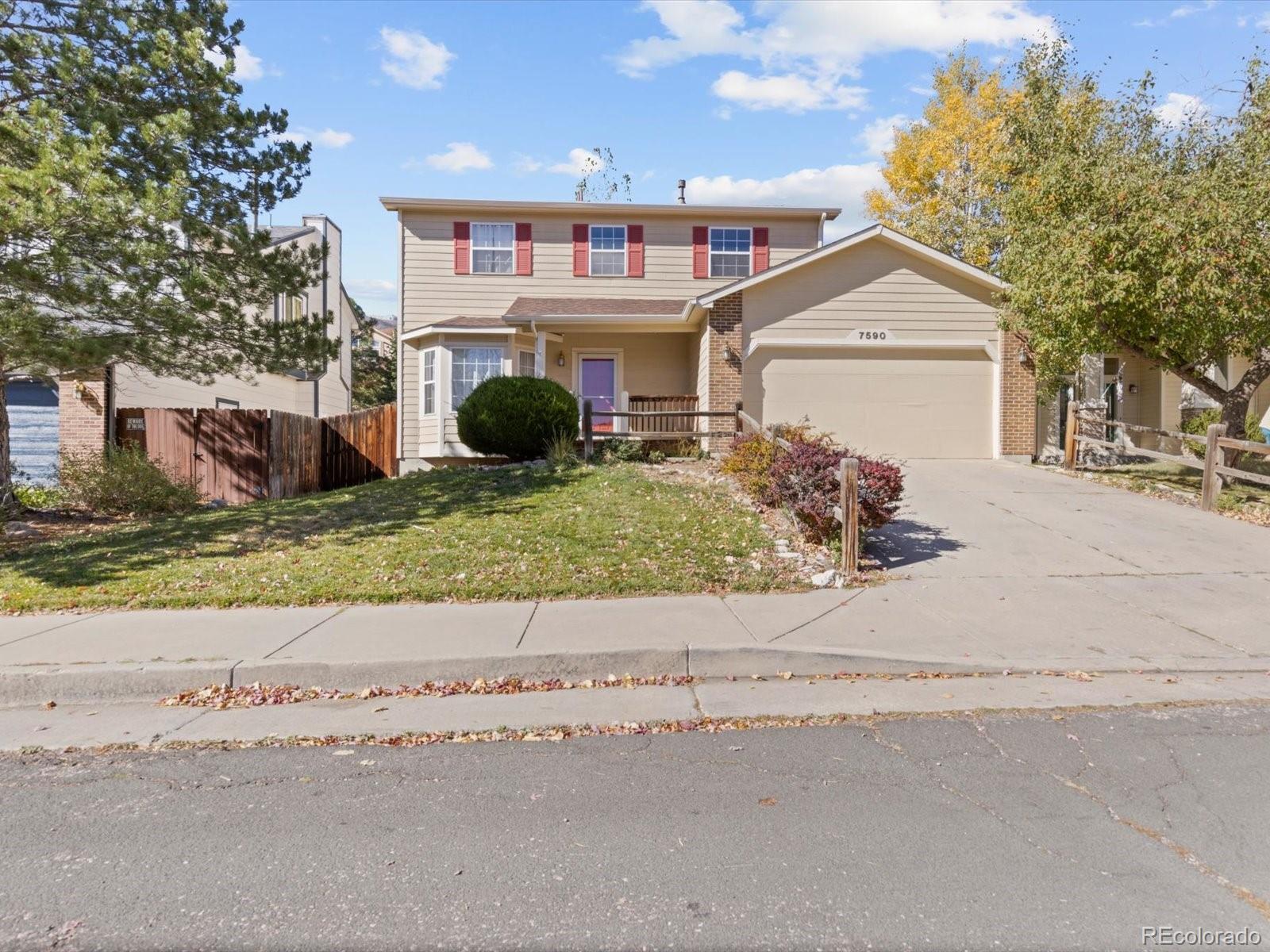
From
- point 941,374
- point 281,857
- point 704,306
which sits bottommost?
point 281,857

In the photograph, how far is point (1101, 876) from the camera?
3.26 metres

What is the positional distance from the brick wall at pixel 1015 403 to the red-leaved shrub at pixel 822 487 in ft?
28.1

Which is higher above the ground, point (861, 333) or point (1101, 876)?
point (861, 333)

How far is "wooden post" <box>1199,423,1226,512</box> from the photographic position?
11.9 metres

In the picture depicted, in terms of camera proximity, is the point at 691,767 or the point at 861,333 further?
the point at 861,333

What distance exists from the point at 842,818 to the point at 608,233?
59.1 ft

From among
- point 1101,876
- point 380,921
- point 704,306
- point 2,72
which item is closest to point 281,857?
point 380,921

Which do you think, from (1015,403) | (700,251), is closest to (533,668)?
(1015,403)

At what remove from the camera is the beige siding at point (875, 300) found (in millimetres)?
16766

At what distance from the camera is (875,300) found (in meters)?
16.8

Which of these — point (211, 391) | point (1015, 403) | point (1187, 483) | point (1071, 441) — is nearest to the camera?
point (1187, 483)

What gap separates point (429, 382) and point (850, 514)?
1302 centimetres

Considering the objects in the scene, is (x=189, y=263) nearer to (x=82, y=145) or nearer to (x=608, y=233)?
(x=82, y=145)

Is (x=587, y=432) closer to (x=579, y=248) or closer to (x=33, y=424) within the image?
(x=579, y=248)
